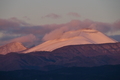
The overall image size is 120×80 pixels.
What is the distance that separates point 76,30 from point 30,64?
41073 millimetres

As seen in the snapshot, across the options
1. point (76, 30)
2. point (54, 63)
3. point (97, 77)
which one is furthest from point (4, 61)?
point (97, 77)

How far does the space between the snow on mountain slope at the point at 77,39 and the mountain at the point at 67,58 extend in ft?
35.0

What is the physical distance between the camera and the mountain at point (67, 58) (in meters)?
116

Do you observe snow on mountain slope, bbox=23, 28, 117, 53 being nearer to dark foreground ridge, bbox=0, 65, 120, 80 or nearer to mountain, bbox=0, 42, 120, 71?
mountain, bbox=0, 42, 120, 71

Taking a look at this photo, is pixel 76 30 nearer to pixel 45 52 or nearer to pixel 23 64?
pixel 45 52

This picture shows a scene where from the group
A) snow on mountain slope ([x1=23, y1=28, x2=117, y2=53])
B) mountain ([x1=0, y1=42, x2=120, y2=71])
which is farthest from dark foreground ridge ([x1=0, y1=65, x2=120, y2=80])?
snow on mountain slope ([x1=23, y1=28, x2=117, y2=53])

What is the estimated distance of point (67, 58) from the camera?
123 m

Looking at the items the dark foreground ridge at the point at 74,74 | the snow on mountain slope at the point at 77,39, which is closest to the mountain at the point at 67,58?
the snow on mountain slope at the point at 77,39

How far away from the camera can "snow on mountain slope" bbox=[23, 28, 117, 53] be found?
14525 cm

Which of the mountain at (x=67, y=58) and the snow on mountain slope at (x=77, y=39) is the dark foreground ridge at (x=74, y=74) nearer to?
the mountain at (x=67, y=58)

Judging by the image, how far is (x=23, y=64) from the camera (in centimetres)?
12175

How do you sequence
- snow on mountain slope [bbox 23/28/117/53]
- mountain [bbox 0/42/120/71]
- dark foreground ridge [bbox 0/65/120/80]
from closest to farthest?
dark foreground ridge [bbox 0/65/120/80]
mountain [bbox 0/42/120/71]
snow on mountain slope [bbox 23/28/117/53]

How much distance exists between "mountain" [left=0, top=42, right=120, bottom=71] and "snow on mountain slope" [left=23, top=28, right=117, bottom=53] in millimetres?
10681

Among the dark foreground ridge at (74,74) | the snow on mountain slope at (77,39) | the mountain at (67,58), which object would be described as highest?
the snow on mountain slope at (77,39)
